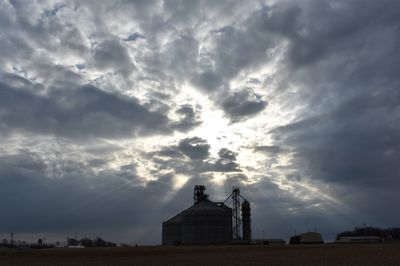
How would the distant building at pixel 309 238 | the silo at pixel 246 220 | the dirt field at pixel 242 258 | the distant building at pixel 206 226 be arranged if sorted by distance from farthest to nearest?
the silo at pixel 246 220
the distant building at pixel 309 238
the distant building at pixel 206 226
the dirt field at pixel 242 258

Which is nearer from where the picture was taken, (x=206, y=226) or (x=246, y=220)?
(x=206, y=226)

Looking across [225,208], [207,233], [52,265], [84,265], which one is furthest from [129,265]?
[225,208]

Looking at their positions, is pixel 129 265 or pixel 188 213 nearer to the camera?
pixel 129 265

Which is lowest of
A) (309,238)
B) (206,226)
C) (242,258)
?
(309,238)

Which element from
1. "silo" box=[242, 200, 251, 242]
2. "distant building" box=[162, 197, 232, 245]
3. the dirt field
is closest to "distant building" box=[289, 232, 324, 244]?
"silo" box=[242, 200, 251, 242]

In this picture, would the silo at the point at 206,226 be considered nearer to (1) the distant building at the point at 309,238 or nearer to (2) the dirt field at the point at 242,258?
(1) the distant building at the point at 309,238

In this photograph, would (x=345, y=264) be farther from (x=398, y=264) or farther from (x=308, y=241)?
(x=308, y=241)

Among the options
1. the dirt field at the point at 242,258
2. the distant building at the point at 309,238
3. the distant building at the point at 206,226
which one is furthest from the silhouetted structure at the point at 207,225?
the dirt field at the point at 242,258

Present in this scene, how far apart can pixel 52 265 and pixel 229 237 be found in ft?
421

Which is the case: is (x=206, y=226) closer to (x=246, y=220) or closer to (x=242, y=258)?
(x=246, y=220)

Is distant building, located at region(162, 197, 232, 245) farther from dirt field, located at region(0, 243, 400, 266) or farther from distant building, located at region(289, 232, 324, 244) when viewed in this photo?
dirt field, located at region(0, 243, 400, 266)

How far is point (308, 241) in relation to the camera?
606 ft

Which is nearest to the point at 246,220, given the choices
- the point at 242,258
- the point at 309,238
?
the point at 309,238

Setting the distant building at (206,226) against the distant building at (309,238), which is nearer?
the distant building at (206,226)
